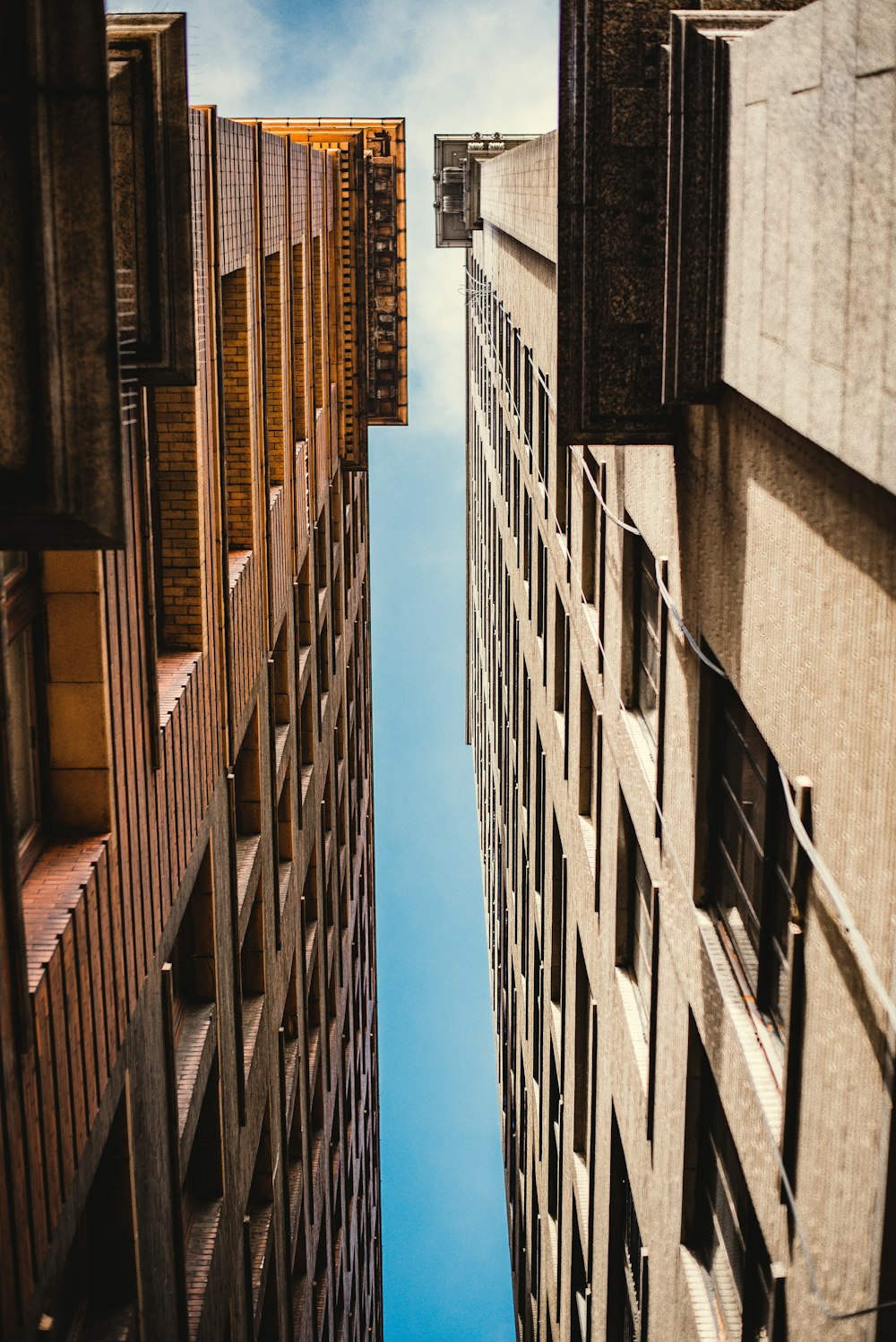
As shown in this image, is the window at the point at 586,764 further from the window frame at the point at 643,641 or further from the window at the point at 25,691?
the window at the point at 25,691

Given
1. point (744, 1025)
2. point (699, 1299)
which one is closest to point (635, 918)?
point (699, 1299)

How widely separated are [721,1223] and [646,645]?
20.7 feet

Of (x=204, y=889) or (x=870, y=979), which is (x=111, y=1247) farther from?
(x=870, y=979)

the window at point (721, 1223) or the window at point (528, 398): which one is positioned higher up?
the window at point (528, 398)

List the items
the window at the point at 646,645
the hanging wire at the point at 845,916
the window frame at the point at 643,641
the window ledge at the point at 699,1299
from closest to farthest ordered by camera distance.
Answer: the hanging wire at the point at 845,916 < the window ledge at the point at 699,1299 < the window frame at the point at 643,641 < the window at the point at 646,645

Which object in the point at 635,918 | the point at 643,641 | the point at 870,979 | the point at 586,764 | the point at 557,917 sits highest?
the point at 643,641

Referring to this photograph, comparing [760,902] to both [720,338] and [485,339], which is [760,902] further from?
[485,339]

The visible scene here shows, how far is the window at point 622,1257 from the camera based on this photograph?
646 inches

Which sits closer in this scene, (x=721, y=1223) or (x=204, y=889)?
(x=721, y=1223)

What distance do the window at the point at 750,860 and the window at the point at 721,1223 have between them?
178 cm

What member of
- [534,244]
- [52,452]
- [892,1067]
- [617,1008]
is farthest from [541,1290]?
[52,452]

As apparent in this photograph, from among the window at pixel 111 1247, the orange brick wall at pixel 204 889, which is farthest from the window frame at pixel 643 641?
the window at pixel 111 1247

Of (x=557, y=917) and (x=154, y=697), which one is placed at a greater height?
(x=154, y=697)

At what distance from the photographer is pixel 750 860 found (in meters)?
9.84
